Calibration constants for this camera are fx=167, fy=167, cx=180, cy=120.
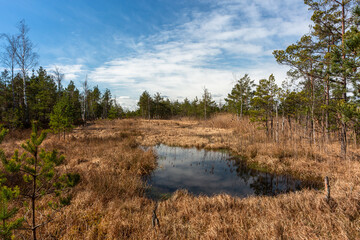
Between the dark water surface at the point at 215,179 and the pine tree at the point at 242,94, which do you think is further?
the pine tree at the point at 242,94

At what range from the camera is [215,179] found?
7801mm

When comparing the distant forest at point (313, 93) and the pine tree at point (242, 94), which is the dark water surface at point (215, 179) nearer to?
the distant forest at point (313, 93)

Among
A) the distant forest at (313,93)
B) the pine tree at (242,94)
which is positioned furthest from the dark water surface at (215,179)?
the pine tree at (242,94)

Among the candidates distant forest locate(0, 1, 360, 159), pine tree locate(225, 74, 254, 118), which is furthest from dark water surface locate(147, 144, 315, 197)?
pine tree locate(225, 74, 254, 118)

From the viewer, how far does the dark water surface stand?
6.61 meters

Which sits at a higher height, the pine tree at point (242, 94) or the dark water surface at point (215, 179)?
the pine tree at point (242, 94)

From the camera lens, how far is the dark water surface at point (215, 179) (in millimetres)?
6605

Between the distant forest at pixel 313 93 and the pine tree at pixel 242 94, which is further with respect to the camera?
the pine tree at pixel 242 94

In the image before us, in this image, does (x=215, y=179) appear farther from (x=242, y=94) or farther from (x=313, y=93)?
(x=242, y=94)

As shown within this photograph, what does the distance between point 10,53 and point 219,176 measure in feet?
79.0

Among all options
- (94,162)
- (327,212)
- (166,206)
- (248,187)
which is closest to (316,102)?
(248,187)

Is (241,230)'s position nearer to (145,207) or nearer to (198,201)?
(198,201)

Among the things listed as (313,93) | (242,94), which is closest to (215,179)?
(313,93)

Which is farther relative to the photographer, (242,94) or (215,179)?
(242,94)
